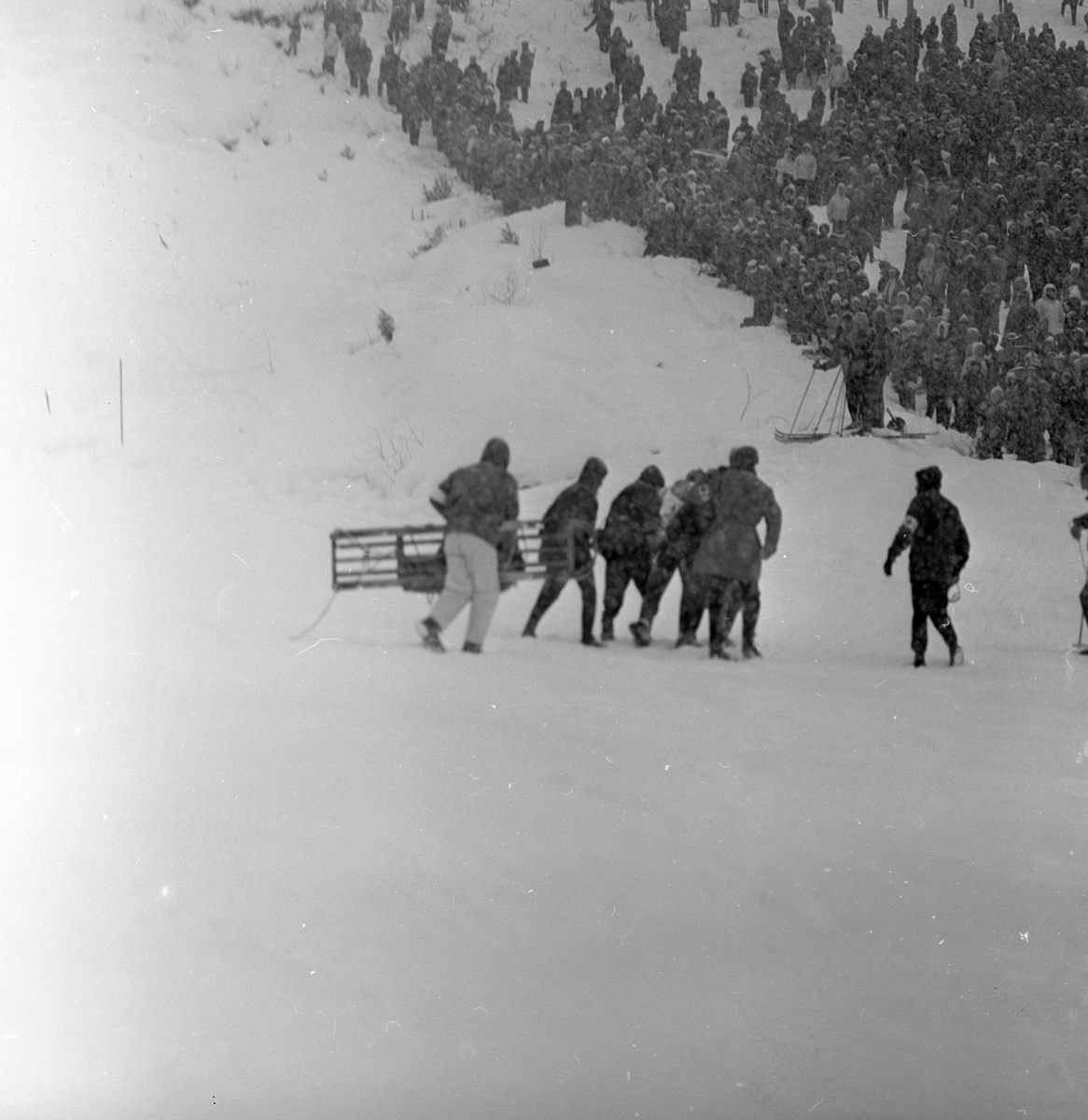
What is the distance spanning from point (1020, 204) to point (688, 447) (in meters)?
1.60

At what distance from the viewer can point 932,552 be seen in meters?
4.93

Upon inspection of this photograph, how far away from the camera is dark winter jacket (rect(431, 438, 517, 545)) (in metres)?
4.46

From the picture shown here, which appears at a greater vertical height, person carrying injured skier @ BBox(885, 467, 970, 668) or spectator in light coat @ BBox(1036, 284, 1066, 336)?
spectator in light coat @ BBox(1036, 284, 1066, 336)

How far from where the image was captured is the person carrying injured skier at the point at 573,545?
463cm

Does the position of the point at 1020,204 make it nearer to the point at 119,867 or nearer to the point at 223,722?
the point at 223,722

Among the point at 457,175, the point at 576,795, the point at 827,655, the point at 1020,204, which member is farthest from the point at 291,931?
the point at 1020,204

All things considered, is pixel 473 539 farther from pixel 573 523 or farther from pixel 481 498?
pixel 573 523

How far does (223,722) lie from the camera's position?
402 cm

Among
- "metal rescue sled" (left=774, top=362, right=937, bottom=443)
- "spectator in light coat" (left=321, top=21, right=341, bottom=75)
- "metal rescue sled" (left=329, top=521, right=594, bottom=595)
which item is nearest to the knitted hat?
"metal rescue sled" (left=774, top=362, right=937, bottom=443)

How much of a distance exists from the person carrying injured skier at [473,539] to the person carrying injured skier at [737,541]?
32.3 inches

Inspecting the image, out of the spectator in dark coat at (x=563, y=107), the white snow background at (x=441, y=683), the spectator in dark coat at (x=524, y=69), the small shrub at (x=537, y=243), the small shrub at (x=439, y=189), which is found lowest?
the white snow background at (x=441, y=683)

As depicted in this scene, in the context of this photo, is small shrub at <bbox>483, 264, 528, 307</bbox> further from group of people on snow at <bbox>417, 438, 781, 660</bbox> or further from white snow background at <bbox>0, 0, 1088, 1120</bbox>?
group of people on snow at <bbox>417, 438, 781, 660</bbox>

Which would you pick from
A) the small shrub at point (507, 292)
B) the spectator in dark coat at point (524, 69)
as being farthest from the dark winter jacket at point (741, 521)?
the spectator in dark coat at point (524, 69)

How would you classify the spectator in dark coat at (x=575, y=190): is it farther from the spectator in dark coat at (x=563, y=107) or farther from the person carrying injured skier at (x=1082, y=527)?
the person carrying injured skier at (x=1082, y=527)
